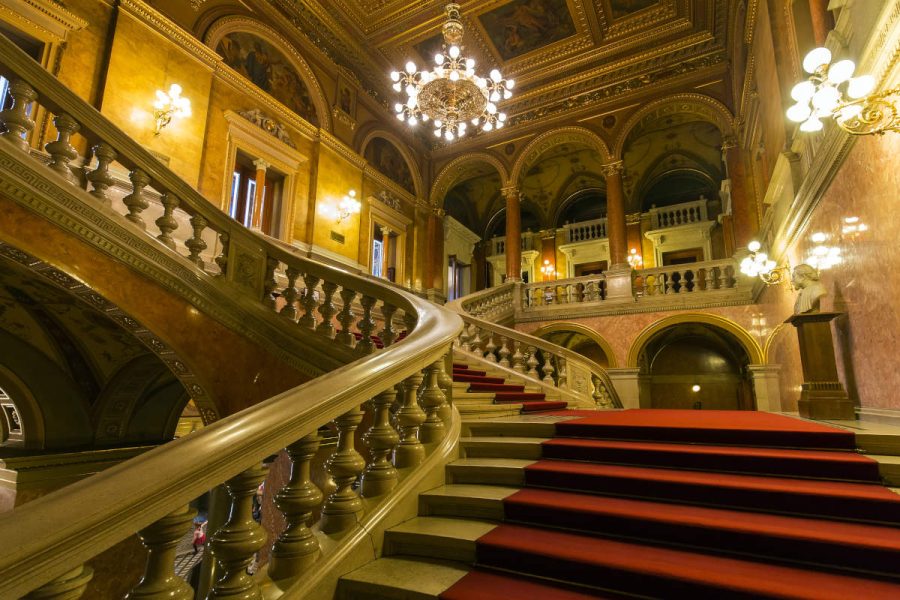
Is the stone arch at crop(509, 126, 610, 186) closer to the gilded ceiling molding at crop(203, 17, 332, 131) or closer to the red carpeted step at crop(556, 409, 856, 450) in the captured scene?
the gilded ceiling molding at crop(203, 17, 332, 131)

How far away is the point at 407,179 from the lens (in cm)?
1287

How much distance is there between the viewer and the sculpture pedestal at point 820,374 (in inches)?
152

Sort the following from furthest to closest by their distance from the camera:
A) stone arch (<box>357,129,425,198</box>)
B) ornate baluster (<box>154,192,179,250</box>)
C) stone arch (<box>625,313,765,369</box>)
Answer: stone arch (<box>357,129,425,198</box>)
stone arch (<box>625,313,765,369</box>)
ornate baluster (<box>154,192,179,250</box>)

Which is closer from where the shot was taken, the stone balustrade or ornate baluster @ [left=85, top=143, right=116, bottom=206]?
the stone balustrade

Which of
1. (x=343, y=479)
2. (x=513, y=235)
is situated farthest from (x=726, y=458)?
(x=513, y=235)

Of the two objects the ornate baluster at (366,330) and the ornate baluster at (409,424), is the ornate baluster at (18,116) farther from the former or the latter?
the ornate baluster at (409,424)

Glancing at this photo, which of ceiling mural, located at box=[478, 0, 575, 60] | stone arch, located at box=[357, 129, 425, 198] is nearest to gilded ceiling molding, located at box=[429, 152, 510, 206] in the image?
stone arch, located at box=[357, 129, 425, 198]

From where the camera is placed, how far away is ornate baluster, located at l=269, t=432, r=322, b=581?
65.4 inches

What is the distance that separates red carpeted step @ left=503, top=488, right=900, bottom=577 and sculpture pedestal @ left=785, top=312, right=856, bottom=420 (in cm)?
238

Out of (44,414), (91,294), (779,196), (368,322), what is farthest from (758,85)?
(44,414)

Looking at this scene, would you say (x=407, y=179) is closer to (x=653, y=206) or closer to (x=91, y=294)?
(x=653, y=206)

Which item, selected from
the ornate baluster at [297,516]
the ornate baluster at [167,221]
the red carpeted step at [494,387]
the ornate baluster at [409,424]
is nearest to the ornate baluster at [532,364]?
the red carpeted step at [494,387]

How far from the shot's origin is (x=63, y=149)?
10.6ft

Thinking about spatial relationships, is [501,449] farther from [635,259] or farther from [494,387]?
[635,259]
